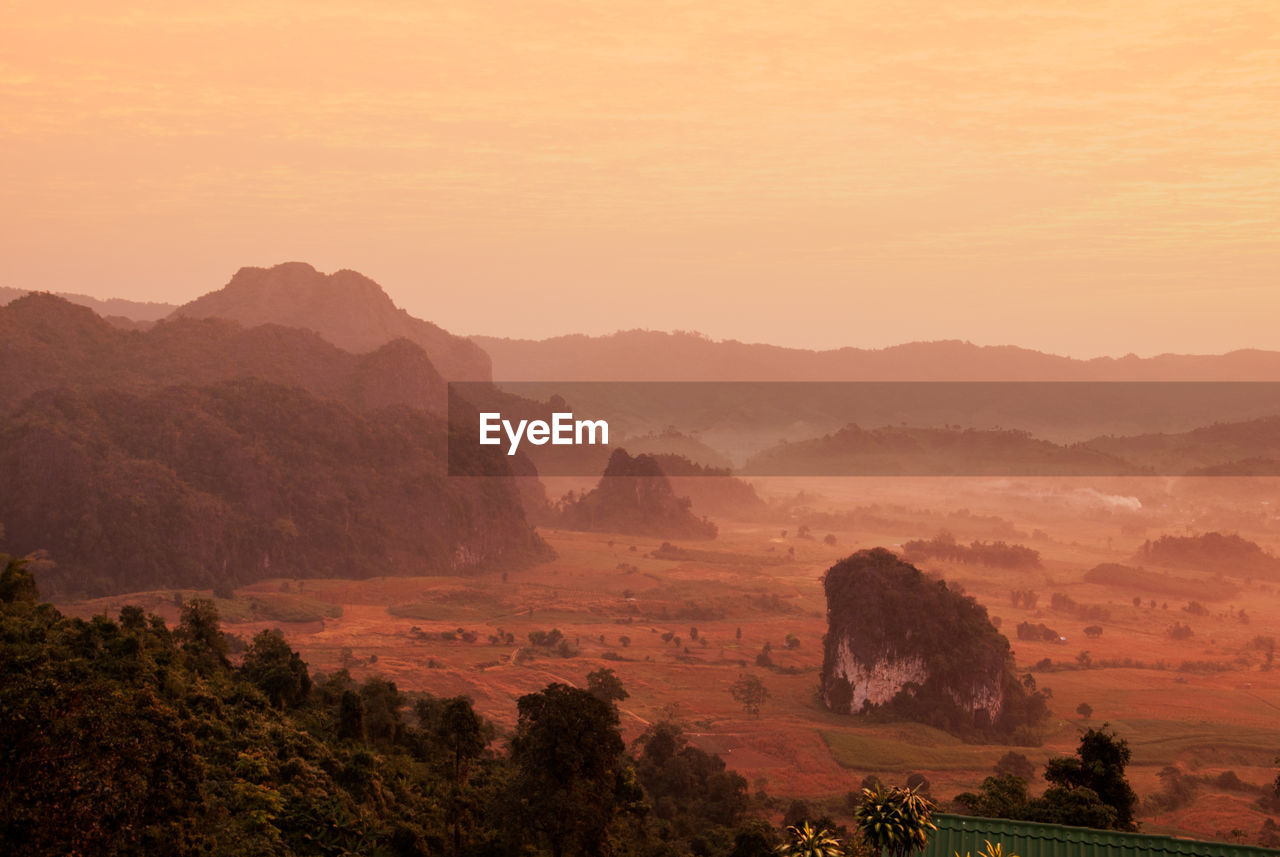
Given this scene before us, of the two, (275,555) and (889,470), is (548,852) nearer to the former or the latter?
(275,555)

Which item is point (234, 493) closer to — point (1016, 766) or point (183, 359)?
point (183, 359)

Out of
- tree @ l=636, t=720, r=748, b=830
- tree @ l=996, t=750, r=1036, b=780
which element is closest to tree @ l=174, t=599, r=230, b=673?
tree @ l=636, t=720, r=748, b=830

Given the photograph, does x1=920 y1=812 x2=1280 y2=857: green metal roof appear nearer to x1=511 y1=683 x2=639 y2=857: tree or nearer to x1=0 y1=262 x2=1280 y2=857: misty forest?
x1=0 y1=262 x2=1280 y2=857: misty forest

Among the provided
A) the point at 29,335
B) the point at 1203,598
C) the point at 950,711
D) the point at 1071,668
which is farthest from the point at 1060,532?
the point at 29,335

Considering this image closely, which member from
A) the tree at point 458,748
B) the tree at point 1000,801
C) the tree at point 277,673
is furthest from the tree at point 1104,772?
the tree at point 277,673

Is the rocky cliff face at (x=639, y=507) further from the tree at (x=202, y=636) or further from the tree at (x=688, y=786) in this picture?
the tree at (x=202, y=636)

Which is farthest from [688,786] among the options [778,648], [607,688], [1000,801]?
[778,648]
